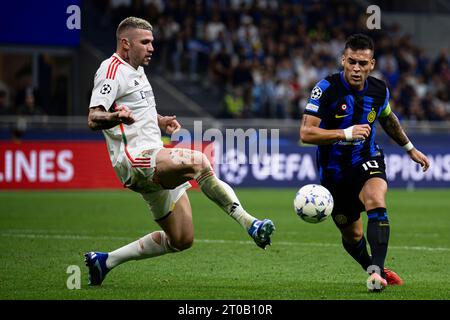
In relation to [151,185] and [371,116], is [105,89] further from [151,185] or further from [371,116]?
[371,116]

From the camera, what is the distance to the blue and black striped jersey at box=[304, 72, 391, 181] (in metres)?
8.59

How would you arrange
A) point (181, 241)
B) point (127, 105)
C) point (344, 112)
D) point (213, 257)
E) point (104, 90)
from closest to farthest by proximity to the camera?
point (104, 90) < point (127, 105) < point (181, 241) < point (344, 112) < point (213, 257)

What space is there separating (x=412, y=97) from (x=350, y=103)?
20646 mm

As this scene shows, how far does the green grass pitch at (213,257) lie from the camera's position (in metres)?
8.04

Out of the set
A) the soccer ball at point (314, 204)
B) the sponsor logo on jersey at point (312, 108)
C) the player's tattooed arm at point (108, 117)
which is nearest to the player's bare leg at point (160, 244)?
the soccer ball at point (314, 204)

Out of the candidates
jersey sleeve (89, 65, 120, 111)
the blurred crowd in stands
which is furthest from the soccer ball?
the blurred crowd in stands

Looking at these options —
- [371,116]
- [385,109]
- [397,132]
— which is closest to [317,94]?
[371,116]

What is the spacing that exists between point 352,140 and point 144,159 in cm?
183

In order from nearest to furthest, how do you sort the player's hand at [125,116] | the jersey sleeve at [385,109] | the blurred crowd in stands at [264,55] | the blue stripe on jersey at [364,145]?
the player's hand at [125,116]
the blue stripe on jersey at [364,145]
the jersey sleeve at [385,109]
the blurred crowd in stands at [264,55]

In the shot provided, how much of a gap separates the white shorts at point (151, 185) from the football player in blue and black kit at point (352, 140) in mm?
1291

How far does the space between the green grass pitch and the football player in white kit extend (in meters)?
0.40

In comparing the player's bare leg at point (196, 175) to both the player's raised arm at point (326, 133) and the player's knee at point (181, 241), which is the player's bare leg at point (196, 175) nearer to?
the player's knee at point (181, 241)

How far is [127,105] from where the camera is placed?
Result: 8.08 m
